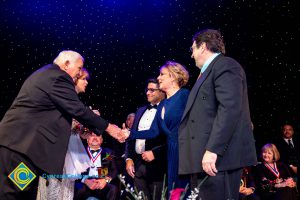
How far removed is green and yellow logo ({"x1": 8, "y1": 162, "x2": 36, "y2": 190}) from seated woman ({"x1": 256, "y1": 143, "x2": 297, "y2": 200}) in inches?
180

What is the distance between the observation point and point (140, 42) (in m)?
8.16

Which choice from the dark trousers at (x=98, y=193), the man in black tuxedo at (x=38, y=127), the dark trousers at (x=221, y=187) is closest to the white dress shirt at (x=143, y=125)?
the man in black tuxedo at (x=38, y=127)

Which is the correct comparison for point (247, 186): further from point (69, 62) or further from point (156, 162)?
point (69, 62)

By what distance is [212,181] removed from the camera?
7.32ft

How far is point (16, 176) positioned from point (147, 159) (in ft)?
4.21

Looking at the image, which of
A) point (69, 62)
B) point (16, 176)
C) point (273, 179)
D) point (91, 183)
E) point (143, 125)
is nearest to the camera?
point (16, 176)

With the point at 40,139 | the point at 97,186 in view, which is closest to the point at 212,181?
the point at 40,139

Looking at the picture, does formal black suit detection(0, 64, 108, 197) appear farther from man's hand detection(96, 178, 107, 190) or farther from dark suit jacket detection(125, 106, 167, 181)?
man's hand detection(96, 178, 107, 190)

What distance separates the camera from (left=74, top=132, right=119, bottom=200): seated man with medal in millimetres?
4965

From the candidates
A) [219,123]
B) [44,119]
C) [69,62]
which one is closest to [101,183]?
[69,62]

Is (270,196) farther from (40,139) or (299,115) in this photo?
(40,139)

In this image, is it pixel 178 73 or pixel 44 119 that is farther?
pixel 178 73

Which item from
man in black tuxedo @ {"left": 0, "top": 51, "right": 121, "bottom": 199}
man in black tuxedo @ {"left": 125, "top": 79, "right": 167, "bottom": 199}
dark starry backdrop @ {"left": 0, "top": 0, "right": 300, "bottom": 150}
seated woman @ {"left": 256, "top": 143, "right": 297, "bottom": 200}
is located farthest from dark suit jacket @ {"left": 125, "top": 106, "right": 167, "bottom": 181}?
dark starry backdrop @ {"left": 0, "top": 0, "right": 300, "bottom": 150}

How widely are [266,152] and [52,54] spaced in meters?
4.54
